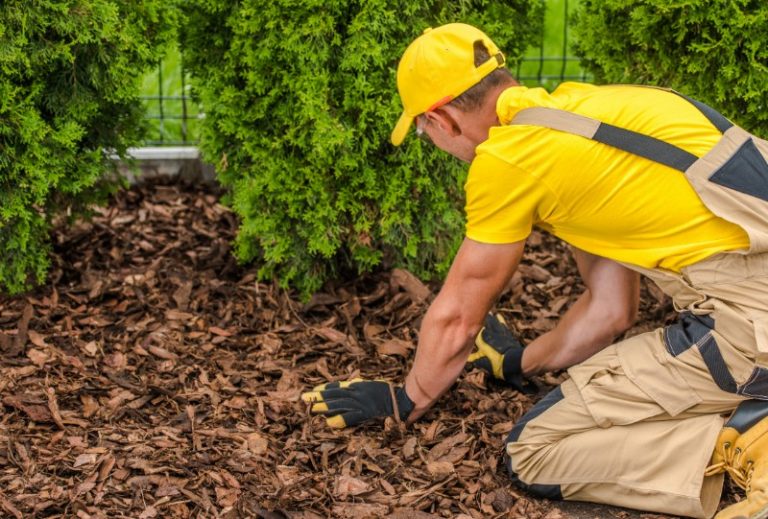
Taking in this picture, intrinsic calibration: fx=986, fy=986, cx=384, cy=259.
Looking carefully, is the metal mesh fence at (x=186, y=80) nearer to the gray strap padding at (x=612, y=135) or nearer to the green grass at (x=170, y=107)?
the green grass at (x=170, y=107)

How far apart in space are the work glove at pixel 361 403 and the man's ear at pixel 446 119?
1095 millimetres

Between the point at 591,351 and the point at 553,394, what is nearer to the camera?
the point at 553,394

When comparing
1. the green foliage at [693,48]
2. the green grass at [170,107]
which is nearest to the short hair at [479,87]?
the green foliage at [693,48]

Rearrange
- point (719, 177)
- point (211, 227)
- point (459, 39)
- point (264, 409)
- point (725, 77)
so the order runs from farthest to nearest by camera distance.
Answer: point (211, 227) → point (725, 77) → point (264, 409) → point (459, 39) → point (719, 177)

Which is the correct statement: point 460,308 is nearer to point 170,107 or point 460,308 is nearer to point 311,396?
point 311,396

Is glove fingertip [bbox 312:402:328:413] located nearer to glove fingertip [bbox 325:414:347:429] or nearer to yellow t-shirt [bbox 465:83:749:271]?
glove fingertip [bbox 325:414:347:429]

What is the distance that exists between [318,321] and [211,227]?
1.14m

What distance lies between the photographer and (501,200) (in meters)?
3.46

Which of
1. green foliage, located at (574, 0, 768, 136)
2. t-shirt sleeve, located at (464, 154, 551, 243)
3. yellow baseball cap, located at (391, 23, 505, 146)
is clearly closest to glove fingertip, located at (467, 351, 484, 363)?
t-shirt sleeve, located at (464, 154, 551, 243)

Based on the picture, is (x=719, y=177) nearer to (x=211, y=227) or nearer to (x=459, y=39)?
(x=459, y=39)

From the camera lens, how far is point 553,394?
12.5 ft

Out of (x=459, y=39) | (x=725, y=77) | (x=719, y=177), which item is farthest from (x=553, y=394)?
(x=725, y=77)

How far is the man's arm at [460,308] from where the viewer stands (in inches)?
140

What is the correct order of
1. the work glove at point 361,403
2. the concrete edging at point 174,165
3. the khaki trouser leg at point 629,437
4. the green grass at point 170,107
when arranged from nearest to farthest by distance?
the khaki trouser leg at point 629,437
the work glove at point 361,403
the concrete edging at point 174,165
the green grass at point 170,107
